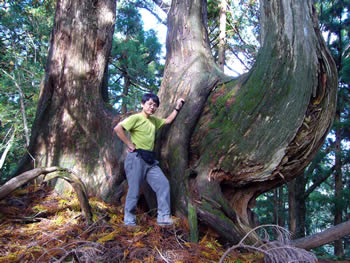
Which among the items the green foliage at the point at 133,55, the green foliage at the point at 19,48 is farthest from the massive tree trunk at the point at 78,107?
the green foliage at the point at 133,55

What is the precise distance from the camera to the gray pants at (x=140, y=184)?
3.38 m

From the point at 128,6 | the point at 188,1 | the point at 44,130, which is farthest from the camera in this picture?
the point at 128,6

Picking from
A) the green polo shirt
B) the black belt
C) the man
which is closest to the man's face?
the man

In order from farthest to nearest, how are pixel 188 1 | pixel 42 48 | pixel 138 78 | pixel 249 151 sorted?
pixel 138 78 < pixel 42 48 < pixel 188 1 < pixel 249 151

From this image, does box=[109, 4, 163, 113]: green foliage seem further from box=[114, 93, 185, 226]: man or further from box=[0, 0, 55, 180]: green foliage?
box=[114, 93, 185, 226]: man

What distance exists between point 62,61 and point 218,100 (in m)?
2.67

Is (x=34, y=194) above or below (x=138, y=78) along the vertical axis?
below

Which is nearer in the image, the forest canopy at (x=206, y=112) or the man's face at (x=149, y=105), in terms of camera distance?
the forest canopy at (x=206, y=112)

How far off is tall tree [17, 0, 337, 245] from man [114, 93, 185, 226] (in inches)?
9.5

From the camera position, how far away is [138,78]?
13.0m

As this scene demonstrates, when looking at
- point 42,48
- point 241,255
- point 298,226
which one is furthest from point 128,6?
point 241,255

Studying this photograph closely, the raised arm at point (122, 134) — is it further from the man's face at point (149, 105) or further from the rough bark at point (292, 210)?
the rough bark at point (292, 210)

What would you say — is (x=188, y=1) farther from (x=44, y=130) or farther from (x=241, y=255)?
(x=241, y=255)

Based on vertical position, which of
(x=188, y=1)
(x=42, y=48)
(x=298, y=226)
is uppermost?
(x=42, y=48)
